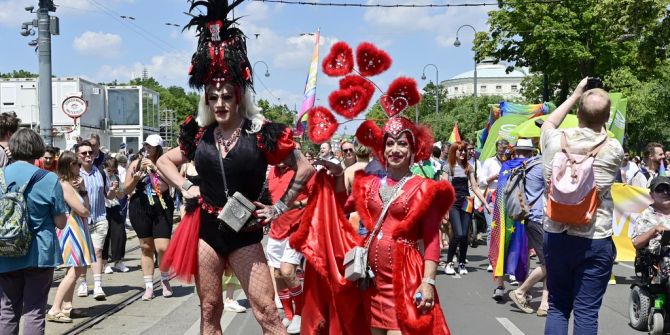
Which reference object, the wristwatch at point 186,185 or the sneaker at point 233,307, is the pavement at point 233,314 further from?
the wristwatch at point 186,185

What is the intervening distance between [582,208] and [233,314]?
176 inches

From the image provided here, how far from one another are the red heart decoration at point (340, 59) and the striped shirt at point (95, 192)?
5234 mm

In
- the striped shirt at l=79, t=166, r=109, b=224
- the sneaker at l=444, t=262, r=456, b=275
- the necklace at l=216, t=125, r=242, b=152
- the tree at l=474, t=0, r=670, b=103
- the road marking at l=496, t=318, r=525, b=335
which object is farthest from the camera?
the tree at l=474, t=0, r=670, b=103

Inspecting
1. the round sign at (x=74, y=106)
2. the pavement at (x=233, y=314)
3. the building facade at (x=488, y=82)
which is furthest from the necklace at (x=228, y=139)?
the building facade at (x=488, y=82)

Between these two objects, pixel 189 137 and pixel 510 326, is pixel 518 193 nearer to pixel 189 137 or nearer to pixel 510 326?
pixel 510 326

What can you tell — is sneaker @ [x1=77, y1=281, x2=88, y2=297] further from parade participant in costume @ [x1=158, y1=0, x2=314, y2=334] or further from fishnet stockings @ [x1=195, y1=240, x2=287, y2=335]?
fishnet stockings @ [x1=195, y1=240, x2=287, y2=335]

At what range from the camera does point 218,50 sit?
172 inches

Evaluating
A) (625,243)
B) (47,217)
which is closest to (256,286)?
(47,217)

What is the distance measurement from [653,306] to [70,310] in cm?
567

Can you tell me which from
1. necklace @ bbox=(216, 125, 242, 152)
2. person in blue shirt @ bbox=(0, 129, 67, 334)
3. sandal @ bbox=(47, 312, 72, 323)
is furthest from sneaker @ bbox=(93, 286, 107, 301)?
necklace @ bbox=(216, 125, 242, 152)

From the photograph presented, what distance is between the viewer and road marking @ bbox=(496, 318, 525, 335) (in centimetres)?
706

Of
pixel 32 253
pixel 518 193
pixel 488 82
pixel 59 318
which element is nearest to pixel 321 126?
pixel 32 253

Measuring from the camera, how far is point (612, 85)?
30562 millimetres

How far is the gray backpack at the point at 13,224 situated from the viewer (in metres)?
4.81
